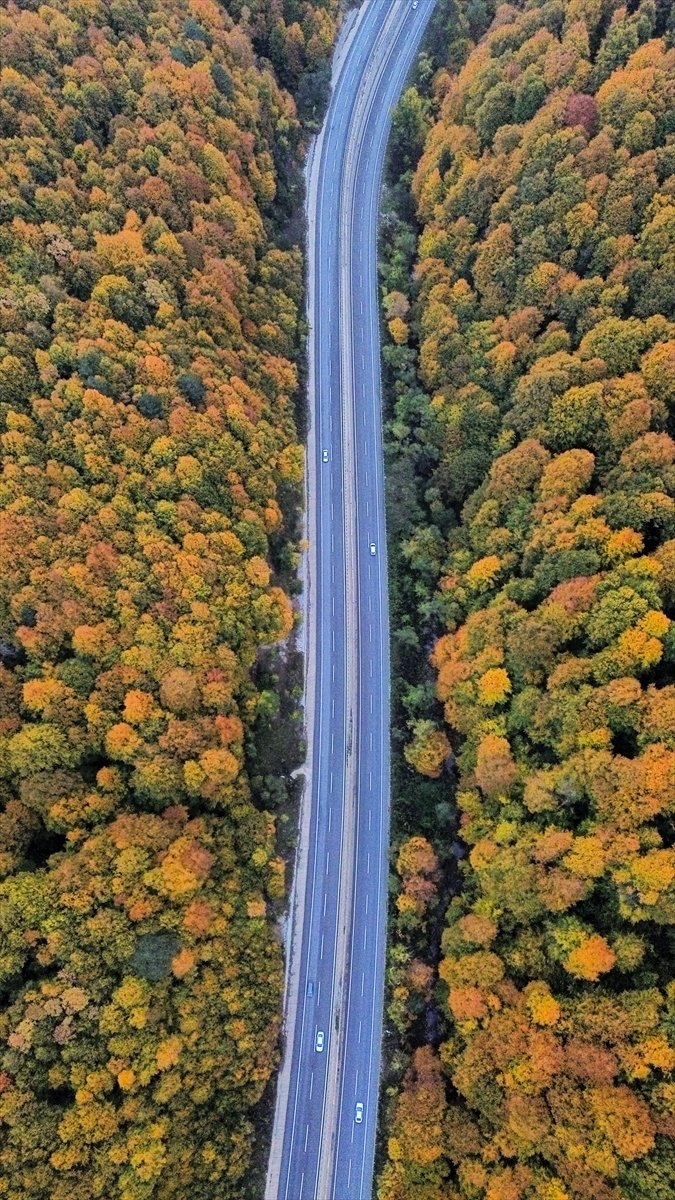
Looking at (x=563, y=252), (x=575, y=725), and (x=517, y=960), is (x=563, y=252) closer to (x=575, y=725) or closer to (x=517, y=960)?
(x=575, y=725)

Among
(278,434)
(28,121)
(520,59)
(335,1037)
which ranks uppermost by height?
(520,59)

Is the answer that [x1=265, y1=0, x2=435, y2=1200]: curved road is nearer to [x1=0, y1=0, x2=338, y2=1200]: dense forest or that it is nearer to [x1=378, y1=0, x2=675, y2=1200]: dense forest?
[x1=378, y1=0, x2=675, y2=1200]: dense forest

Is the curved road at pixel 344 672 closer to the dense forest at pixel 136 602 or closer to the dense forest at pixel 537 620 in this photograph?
the dense forest at pixel 537 620

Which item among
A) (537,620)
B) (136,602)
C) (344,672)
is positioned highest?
(136,602)

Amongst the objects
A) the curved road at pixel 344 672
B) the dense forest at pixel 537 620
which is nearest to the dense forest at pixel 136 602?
the curved road at pixel 344 672

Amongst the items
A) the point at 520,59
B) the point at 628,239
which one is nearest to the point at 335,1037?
the point at 628,239

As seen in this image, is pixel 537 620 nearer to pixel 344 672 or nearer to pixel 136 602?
pixel 344 672

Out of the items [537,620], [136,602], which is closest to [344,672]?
[537,620]
